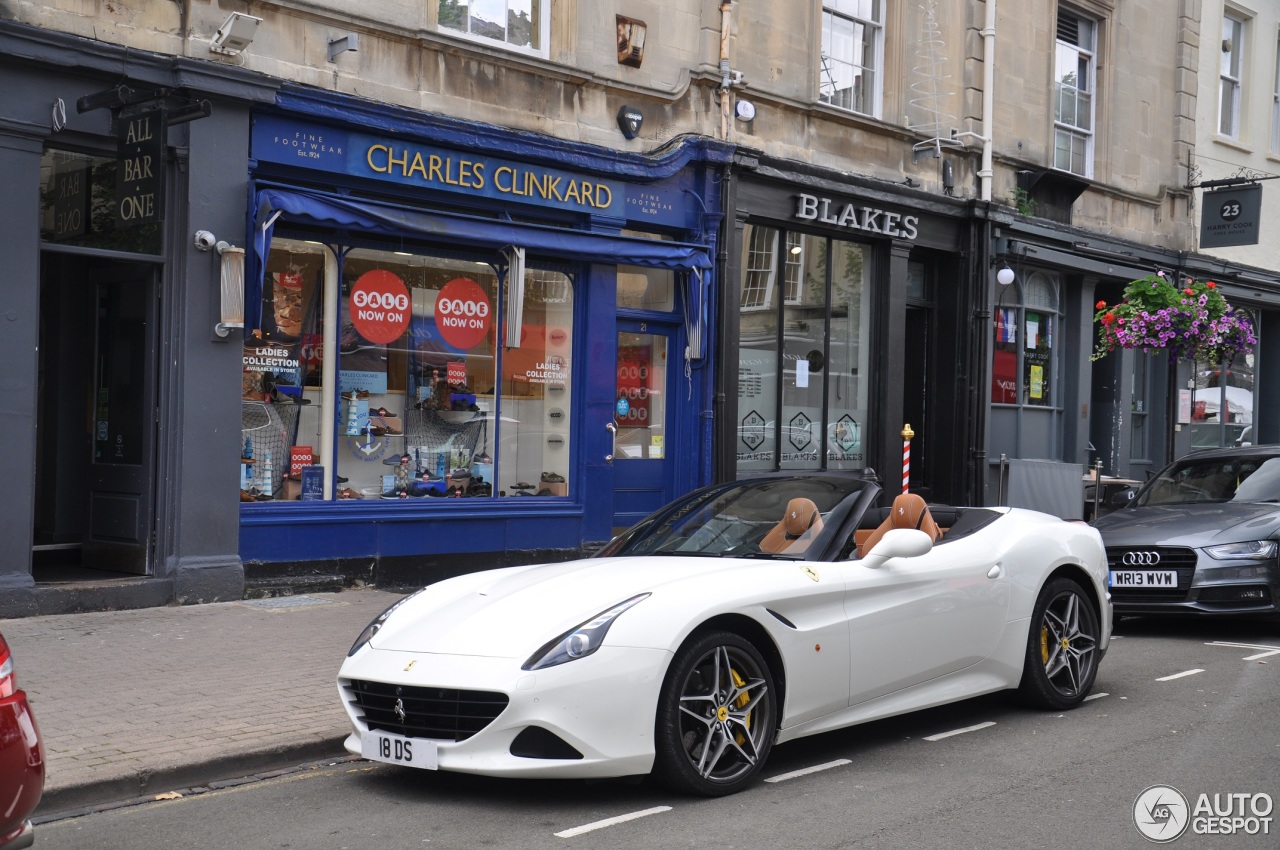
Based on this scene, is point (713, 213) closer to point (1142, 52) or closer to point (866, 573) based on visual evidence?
point (866, 573)

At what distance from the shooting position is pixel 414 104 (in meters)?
11.9

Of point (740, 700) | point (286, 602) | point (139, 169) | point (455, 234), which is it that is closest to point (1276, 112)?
point (455, 234)

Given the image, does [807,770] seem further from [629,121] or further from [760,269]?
[760,269]

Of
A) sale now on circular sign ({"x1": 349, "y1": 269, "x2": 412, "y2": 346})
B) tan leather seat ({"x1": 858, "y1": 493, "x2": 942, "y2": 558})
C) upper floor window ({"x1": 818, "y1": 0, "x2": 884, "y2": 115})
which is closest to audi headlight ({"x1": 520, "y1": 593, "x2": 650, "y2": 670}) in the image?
tan leather seat ({"x1": 858, "y1": 493, "x2": 942, "y2": 558})

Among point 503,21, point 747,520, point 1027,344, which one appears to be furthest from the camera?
point 1027,344

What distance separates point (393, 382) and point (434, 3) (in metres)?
3.58

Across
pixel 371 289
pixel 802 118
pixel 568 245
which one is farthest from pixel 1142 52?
pixel 371 289

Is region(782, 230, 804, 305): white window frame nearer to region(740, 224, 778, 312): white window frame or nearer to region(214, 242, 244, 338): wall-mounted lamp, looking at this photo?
region(740, 224, 778, 312): white window frame

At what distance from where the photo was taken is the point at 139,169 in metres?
10.1

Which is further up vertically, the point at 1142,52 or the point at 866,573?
the point at 1142,52

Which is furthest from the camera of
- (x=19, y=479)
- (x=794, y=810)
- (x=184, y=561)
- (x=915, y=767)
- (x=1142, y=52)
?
(x=1142, y=52)

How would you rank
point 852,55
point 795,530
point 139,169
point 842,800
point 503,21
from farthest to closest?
point 852,55, point 503,21, point 139,169, point 795,530, point 842,800

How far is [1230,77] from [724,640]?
21.4 metres

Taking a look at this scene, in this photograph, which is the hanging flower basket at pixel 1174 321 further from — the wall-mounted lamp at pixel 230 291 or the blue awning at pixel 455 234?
the wall-mounted lamp at pixel 230 291
